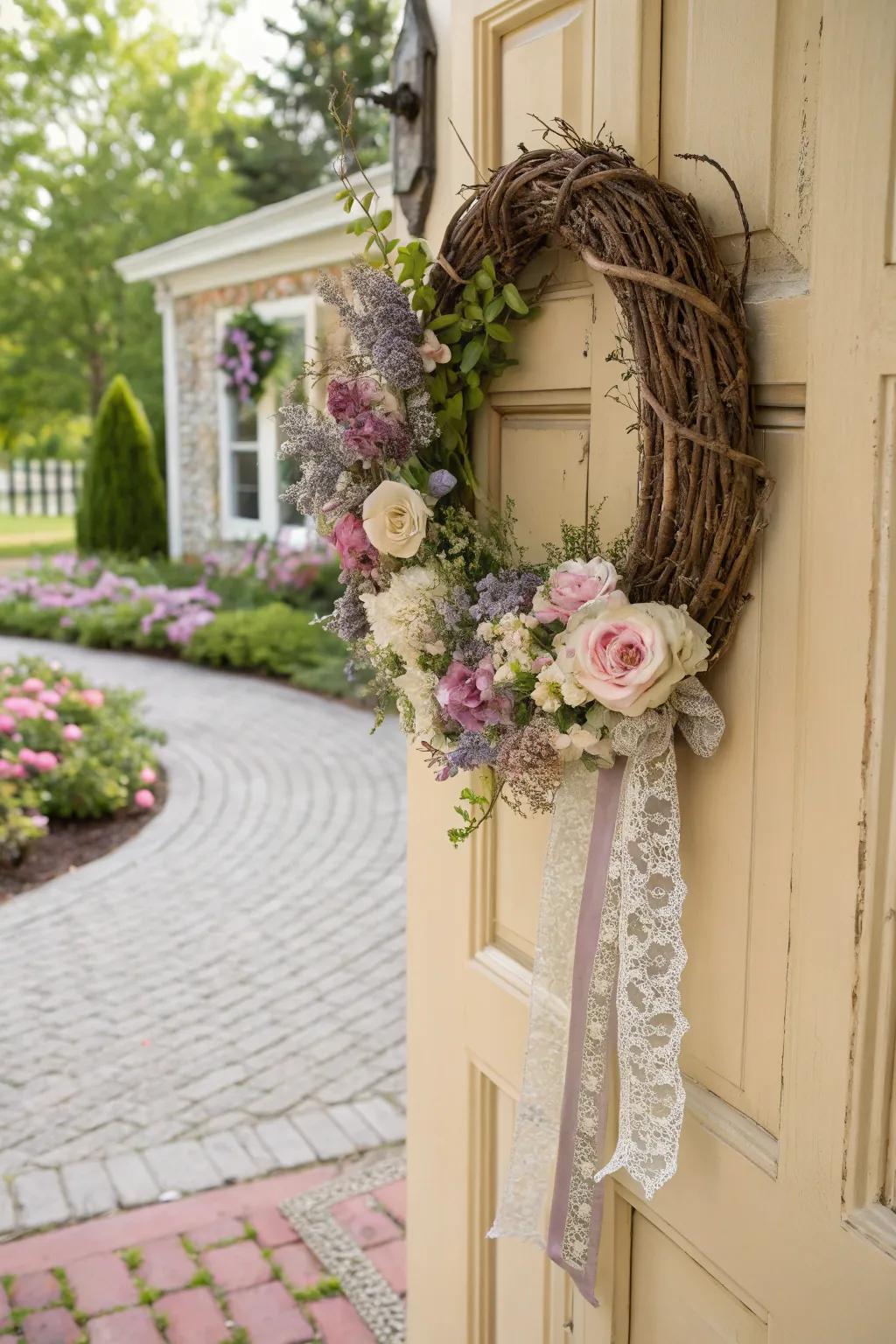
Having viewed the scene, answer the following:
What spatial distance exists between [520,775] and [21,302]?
1936 cm

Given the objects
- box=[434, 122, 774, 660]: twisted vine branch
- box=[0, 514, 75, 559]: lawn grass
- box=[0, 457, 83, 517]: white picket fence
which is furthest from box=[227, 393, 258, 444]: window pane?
box=[0, 457, 83, 517]: white picket fence

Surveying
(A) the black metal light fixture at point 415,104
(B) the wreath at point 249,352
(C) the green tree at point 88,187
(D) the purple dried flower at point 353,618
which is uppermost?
(C) the green tree at point 88,187

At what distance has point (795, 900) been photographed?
1.27 m

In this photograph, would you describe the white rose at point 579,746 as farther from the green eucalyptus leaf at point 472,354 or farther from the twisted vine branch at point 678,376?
the green eucalyptus leaf at point 472,354

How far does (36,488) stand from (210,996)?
85.0ft

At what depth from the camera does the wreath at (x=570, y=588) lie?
127cm

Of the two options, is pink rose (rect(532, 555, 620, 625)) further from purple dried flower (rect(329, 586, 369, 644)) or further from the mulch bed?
the mulch bed

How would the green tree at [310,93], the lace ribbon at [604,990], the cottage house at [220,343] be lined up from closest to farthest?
the lace ribbon at [604,990] < the cottage house at [220,343] < the green tree at [310,93]

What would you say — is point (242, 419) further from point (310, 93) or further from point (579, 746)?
point (579, 746)

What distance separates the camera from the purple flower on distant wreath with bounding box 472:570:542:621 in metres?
1.44

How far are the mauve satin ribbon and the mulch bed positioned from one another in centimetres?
424

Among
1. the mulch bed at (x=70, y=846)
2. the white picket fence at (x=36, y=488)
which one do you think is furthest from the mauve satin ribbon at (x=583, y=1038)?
the white picket fence at (x=36, y=488)

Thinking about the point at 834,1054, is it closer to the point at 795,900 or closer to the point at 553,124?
the point at 795,900

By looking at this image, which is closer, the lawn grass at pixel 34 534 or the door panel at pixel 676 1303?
the door panel at pixel 676 1303
